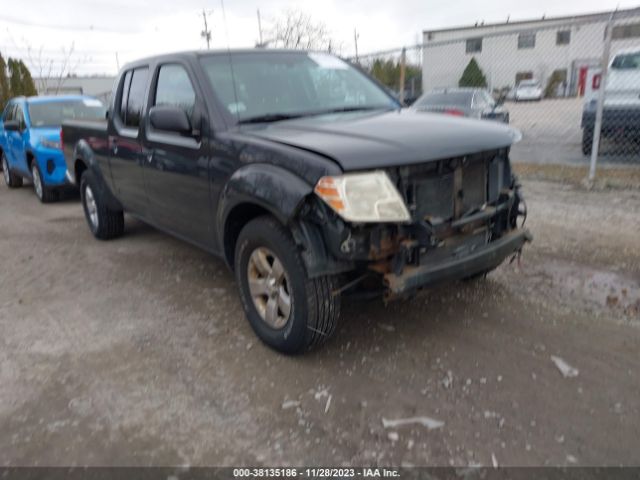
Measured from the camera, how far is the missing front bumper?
288cm

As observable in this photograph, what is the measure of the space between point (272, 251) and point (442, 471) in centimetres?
151

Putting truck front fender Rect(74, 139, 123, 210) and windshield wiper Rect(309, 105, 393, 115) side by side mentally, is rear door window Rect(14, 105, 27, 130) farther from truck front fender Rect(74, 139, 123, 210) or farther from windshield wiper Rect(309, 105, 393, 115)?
windshield wiper Rect(309, 105, 393, 115)

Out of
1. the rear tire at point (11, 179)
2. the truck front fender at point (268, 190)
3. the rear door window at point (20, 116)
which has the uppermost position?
the rear door window at point (20, 116)

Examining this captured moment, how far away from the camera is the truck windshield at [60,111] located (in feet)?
29.1

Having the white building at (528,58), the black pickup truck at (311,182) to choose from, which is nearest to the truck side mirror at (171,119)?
the black pickup truck at (311,182)

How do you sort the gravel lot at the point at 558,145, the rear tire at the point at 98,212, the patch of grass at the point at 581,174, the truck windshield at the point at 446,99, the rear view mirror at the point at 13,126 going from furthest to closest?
1. the truck windshield at the point at 446,99
2. the gravel lot at the point at 558,145
3. the rear view mirror at the point at 13,126
4. the patch of grass at the point at 581,174
5. the rear tire at the point at 98,212

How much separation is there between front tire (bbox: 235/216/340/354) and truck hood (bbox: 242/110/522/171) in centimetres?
56

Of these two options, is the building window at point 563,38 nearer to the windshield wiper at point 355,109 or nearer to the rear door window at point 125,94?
the windshield wiper at point 355,109

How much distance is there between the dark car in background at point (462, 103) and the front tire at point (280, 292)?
31.8 feet

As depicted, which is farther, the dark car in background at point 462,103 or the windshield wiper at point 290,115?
the dark car in background at point 462,103

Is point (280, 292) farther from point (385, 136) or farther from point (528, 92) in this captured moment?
point (528, 92)

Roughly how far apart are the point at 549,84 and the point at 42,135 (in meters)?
37.2

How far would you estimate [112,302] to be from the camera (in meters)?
4.45

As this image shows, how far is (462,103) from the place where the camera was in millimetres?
12812
